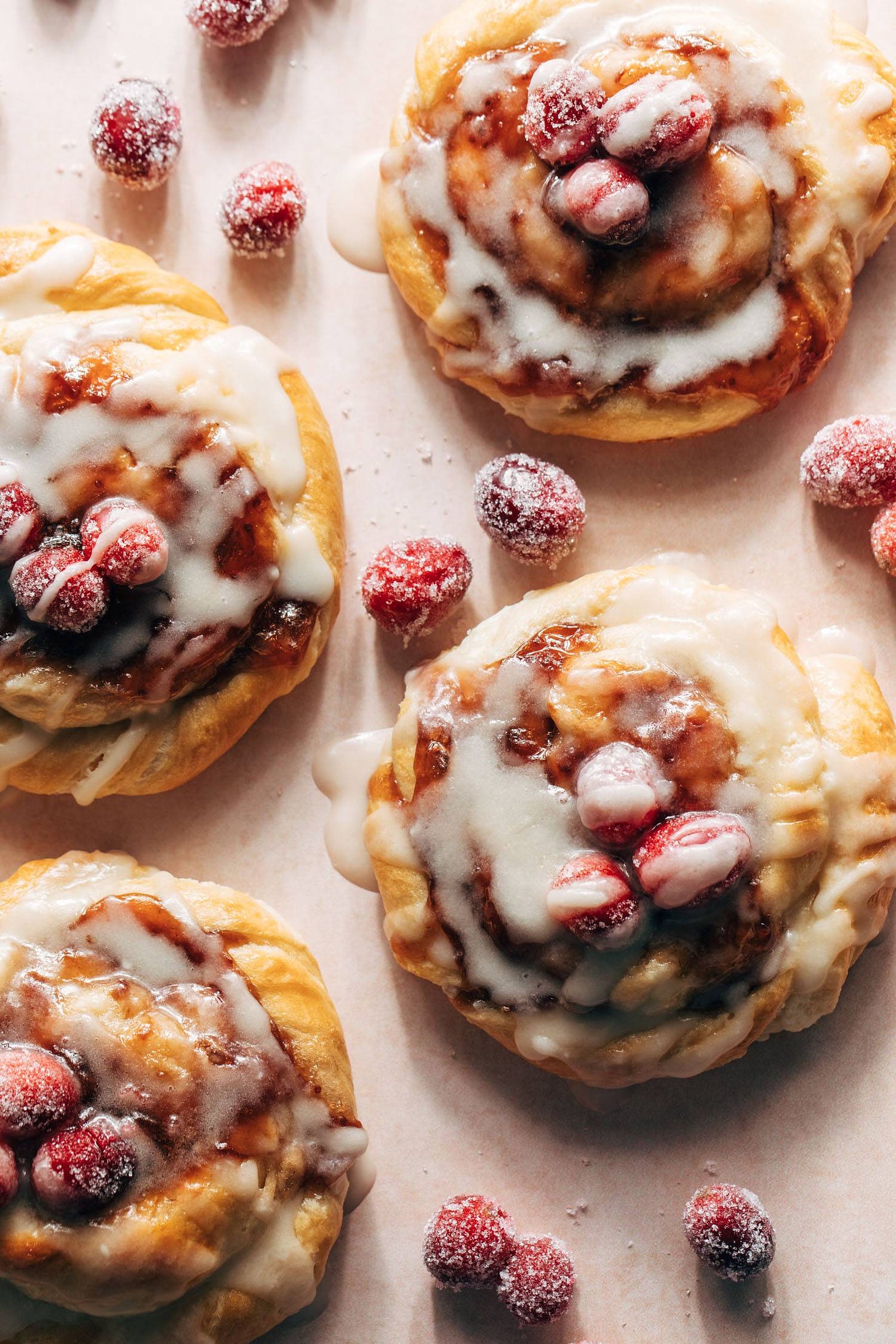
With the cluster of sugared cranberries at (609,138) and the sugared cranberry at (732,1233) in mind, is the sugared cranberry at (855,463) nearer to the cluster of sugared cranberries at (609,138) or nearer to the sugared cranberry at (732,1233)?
the cluster of sugared cranberries at (609,138)

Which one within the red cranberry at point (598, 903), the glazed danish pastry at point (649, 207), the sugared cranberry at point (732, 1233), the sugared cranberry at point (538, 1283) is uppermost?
the glazed danish pastry at point (649, 207)

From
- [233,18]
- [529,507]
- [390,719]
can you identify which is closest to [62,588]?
[390,719]

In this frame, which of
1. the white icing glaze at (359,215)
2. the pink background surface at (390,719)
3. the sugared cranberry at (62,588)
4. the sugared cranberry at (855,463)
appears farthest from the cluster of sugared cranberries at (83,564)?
the sugared cranberry at (855,463)

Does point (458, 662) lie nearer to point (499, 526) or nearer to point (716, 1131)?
point (499, 526)

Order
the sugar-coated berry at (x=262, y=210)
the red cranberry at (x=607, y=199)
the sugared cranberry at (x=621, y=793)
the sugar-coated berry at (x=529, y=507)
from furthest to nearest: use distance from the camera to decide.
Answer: the sugar-coated berry at (x=262, y=210)
the sugar-coated berry at (x=529, y=507)
the red cranberry at (x=607, y=199)
the sugared cranberry at (x=621, y=793)

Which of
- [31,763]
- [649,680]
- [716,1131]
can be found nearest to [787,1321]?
[716,1131]
